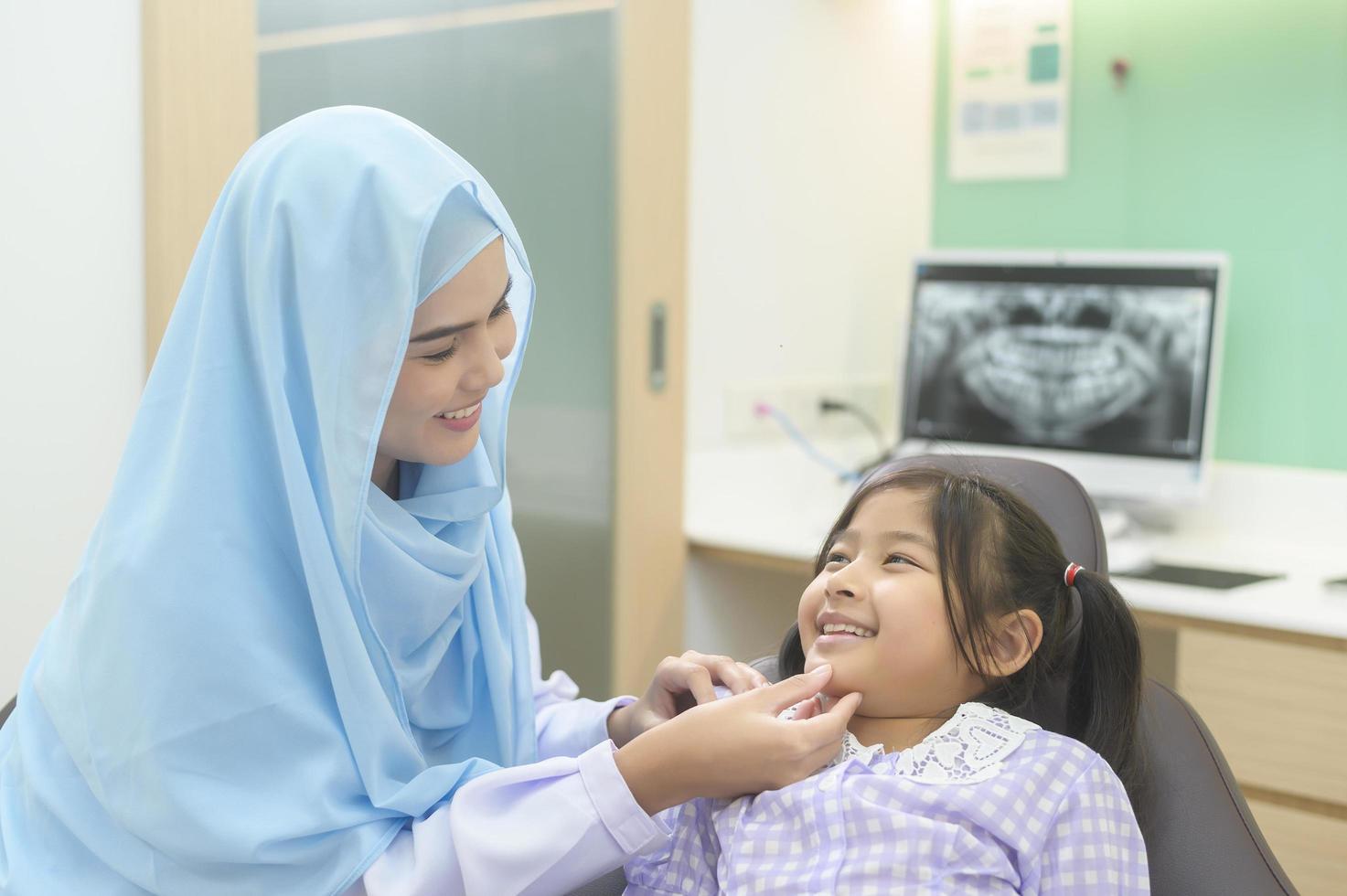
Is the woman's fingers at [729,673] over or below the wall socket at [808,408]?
below

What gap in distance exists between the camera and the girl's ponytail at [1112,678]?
1289 mm

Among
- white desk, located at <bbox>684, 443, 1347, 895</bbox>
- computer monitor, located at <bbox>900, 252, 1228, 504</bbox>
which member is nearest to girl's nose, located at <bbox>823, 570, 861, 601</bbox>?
white desk, located at <bbox>684, 443, 1347, 895</bbox>

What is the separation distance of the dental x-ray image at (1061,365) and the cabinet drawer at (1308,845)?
0.72 metres

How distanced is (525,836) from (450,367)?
15.5 inches

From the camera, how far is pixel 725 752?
1.08 meters

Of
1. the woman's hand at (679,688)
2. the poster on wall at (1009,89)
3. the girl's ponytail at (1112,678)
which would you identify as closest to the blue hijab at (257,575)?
the woman's hand at (679,688)

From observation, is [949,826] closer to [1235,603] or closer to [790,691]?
[790,691]

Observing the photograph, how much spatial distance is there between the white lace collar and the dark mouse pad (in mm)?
1042

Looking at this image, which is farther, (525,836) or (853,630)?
(853,630)

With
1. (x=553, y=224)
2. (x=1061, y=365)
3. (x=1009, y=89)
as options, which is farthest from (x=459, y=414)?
(x=1009, y=89)

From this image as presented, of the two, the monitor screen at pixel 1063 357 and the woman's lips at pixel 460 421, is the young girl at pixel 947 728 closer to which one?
the woman's lips at pixel 460 421

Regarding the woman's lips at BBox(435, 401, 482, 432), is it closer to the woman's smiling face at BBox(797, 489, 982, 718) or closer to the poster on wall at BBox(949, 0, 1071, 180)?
the woman's smiling face at BBox(797, 489, 982, 718)

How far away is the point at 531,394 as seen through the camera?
89.7 inches

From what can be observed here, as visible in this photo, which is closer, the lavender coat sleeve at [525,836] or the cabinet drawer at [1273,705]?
the lavender coat sleeve at [525,836]
